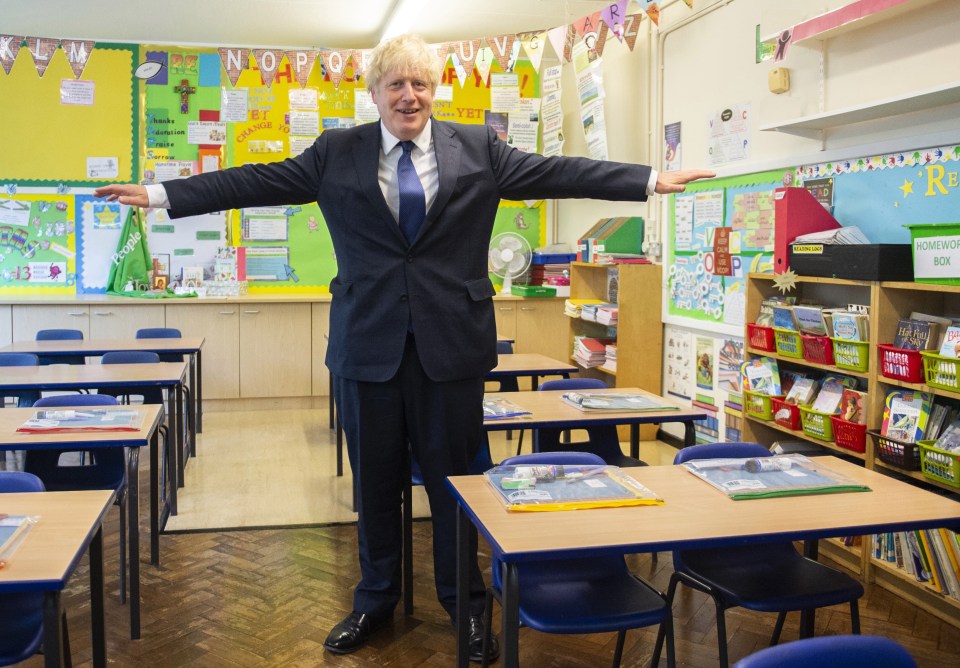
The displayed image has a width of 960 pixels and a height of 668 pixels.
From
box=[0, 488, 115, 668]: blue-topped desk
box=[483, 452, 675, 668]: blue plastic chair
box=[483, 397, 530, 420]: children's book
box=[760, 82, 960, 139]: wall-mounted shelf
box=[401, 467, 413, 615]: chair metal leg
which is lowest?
box=[401, 467, 413, 615]: chair metal leg

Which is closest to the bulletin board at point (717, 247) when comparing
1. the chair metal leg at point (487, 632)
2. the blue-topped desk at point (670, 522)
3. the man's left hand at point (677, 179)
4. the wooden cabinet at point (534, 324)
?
the wooden cabinet at point (534, 324)

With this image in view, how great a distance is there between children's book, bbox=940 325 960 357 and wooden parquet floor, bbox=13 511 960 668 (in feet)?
3.16

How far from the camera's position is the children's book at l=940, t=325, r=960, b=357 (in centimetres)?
304

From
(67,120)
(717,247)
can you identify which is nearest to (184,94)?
(67,120)

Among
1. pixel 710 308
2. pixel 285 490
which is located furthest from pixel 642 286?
pixel 285 490

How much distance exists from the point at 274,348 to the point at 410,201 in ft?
15.8

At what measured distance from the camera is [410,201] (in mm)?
2645

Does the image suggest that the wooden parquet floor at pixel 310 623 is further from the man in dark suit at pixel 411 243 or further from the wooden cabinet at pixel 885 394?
the man in dark suit at pixel 411 243

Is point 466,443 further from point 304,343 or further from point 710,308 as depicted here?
point 304,343

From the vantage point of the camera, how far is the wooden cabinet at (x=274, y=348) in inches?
282

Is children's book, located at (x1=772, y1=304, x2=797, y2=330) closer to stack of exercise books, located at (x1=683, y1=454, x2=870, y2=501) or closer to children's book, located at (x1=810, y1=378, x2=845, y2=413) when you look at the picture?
children's book, located at (x1=810, y1=378, x2=845, y2=413)

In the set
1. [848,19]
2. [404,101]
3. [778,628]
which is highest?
[848,19]

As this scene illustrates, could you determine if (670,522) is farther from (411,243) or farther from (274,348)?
(274,348)

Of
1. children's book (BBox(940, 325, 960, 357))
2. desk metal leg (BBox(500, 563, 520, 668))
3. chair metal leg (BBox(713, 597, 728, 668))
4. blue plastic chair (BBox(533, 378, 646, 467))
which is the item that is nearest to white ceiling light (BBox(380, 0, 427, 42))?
blue plastic chair (BBox(533, 378, 646, 467))
